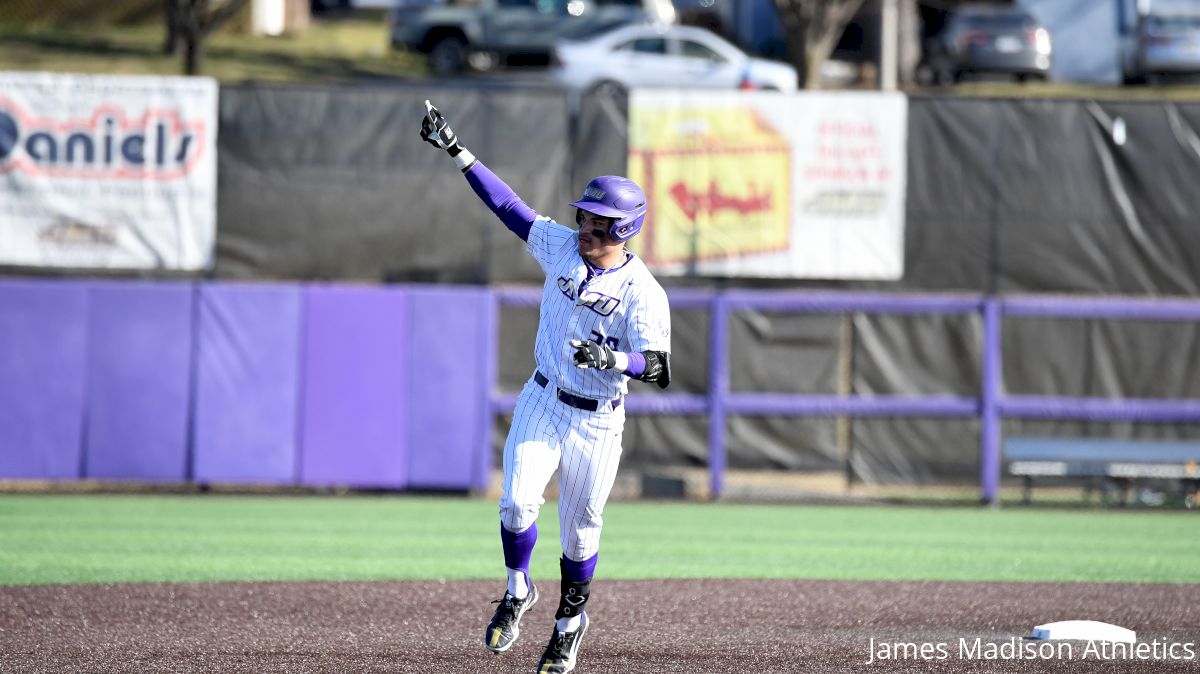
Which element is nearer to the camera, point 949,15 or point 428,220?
point 428,220

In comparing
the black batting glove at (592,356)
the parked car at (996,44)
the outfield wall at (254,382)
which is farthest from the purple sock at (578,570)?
the parked car at (996,44)

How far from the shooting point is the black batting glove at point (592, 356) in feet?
18.5

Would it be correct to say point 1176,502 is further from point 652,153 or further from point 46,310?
point 46,310

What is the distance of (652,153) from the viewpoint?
45.5 feet

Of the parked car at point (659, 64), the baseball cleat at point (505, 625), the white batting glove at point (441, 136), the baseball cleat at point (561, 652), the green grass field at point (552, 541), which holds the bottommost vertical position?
the green grass field at point (552, 541)

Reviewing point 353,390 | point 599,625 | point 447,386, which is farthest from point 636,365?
point 353,390

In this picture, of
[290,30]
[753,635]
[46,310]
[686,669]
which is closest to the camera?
[686,669]

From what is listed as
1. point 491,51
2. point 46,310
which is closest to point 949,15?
point 491,51

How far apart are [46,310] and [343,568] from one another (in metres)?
5.21

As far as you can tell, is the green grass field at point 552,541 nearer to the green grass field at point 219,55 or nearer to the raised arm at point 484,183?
the raised arm at point 484,183

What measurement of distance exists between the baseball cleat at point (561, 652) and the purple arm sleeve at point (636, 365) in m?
1.00

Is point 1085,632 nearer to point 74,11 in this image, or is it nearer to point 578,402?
point 578,402

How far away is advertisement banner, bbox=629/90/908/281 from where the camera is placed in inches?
546

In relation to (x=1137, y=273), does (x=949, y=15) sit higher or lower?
higher
